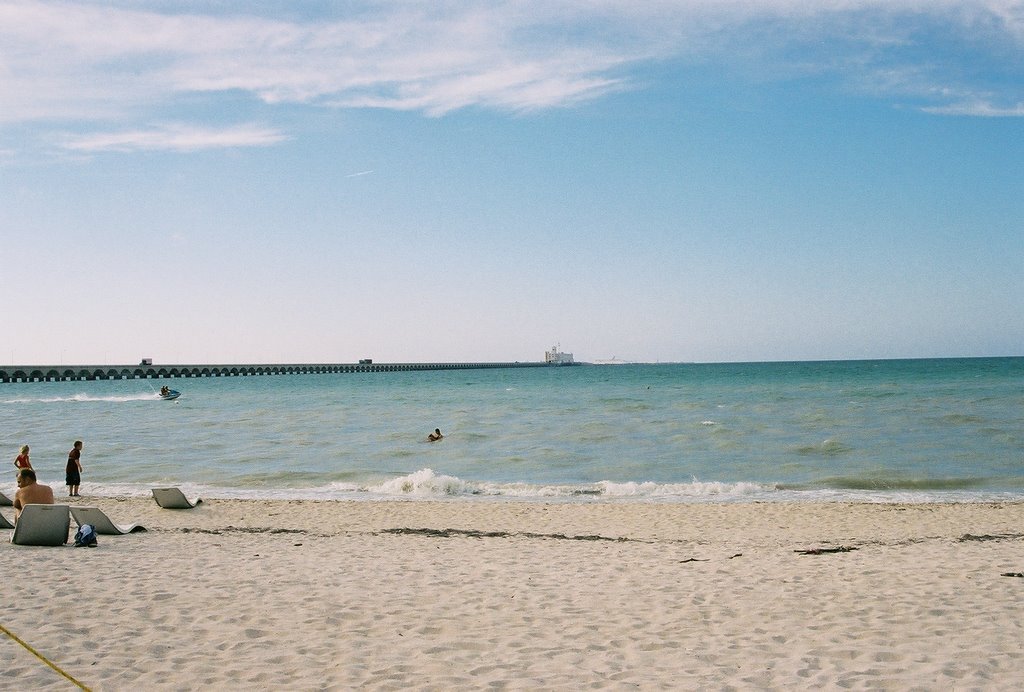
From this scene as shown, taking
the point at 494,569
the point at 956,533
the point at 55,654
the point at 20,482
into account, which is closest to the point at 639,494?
the point at 956,533

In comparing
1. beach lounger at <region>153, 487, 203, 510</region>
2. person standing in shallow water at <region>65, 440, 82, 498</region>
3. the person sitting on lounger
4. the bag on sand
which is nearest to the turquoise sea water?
person standing in shallow water at <region>65, 440, 82, 498</region>

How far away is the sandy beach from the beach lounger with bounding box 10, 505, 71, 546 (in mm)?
200

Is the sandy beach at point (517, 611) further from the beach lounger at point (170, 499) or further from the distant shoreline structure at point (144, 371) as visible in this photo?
the distant shoreline structure at point (144, 371)

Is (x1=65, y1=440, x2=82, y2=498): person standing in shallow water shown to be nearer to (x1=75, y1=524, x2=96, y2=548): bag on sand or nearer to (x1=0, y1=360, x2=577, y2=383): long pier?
(x1=75, y1=524, x2=96, y2=548): bag on sand

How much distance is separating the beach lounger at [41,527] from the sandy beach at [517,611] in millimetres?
200

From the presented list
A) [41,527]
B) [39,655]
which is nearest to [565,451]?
[41,527]

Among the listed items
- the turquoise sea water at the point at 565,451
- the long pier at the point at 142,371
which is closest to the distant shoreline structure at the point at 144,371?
the long pier at the point at 142,371

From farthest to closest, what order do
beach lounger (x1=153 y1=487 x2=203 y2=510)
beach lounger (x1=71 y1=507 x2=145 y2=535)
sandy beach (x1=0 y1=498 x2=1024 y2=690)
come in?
beach lounger (x1=153 y1=487 x2=203 y2=510), beach lounger (x1=71 y1=507 x2=145 y2=535), sandy beach (x1=0 y1=498 x2=1024 y2=690)

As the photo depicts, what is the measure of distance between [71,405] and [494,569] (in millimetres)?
53687

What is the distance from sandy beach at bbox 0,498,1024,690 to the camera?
5559 mm

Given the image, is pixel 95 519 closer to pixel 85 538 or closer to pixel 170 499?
pixel 85 538

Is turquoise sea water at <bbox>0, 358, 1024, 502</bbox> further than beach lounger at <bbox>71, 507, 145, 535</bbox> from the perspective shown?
Yes

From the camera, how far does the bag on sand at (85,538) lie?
9.91m

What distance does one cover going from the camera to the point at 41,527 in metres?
9.77
